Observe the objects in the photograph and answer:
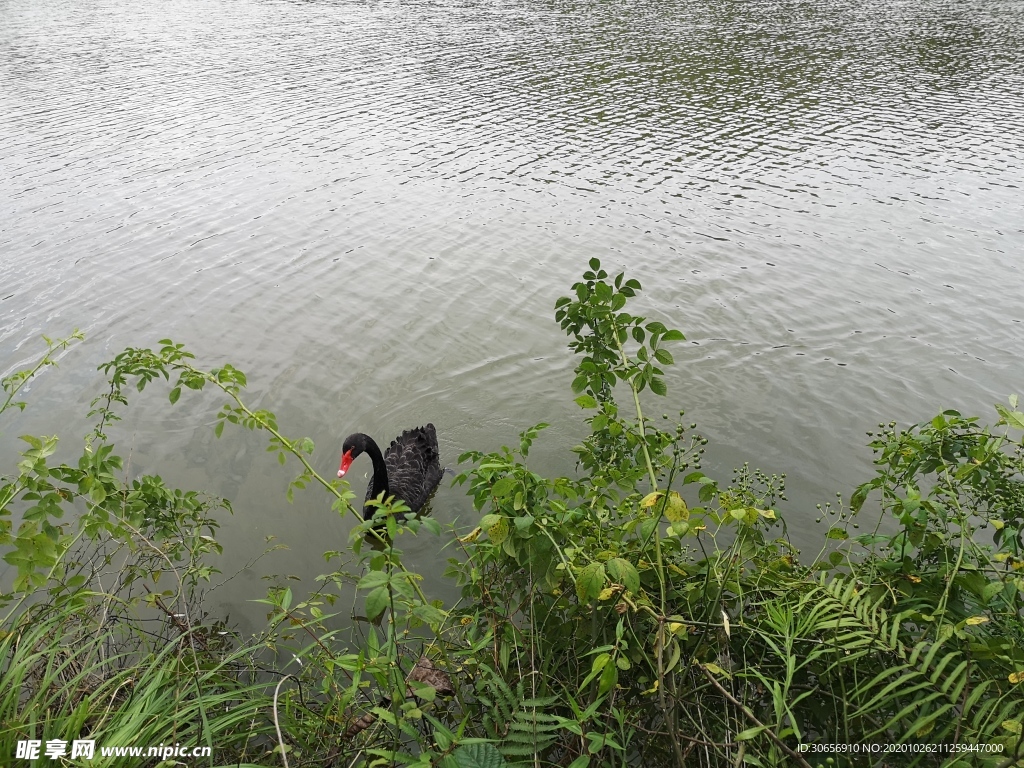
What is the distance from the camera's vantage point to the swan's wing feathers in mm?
7270

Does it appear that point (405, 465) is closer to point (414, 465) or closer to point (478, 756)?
point (414, 465)

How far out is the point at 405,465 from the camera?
24.5 ft

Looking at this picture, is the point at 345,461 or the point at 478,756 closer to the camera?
the point at 478,756

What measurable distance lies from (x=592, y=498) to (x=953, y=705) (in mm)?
1825

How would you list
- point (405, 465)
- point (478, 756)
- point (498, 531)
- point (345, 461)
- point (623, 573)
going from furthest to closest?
1. point (405, 465)
2. point (345, 461)
3. point (498, 531)
4. point (623, 573)
5. point (478, 756)

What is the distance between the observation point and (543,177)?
15.6 metres

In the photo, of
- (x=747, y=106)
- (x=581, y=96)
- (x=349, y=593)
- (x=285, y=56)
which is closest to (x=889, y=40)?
(x=747, y=106)

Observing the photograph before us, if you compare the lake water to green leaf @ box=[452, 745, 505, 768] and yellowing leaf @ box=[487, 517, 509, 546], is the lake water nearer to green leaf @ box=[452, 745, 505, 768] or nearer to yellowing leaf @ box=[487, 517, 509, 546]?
yellowing leaf @ box=[487, 517, 509, 546]

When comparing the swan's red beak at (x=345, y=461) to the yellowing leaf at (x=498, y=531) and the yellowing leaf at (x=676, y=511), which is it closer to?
the yellowing leaf at (x=498, y=531)

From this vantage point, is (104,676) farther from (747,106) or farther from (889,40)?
(889,40)

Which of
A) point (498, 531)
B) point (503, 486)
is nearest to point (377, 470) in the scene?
point (498, 531)

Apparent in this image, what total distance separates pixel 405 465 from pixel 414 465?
0.32 ft

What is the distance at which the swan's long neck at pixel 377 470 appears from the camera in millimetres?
6781

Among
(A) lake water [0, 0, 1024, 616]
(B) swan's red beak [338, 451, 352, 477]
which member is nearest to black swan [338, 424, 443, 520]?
(B) swan's red beak [338, 451, 352, 477]
